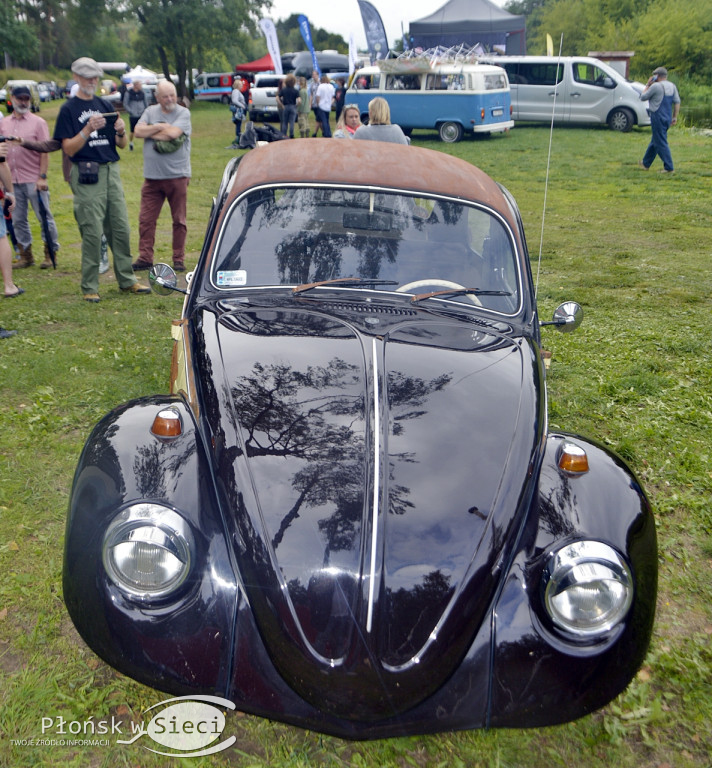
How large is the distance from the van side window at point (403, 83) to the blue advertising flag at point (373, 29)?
665 centimetres

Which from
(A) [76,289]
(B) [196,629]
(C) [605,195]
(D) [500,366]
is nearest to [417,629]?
(B) [196,629]

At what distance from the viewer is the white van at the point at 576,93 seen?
2053 centimetres

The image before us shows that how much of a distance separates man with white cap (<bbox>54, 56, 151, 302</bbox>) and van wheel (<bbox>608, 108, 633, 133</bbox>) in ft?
58.1

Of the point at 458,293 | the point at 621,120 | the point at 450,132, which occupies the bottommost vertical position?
the point at 458,293

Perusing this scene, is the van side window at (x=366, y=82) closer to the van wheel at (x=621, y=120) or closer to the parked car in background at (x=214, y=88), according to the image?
the van wheel at (x=621, y=120)

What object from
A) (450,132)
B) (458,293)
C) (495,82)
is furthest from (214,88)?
(458,293)

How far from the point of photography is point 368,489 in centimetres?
238

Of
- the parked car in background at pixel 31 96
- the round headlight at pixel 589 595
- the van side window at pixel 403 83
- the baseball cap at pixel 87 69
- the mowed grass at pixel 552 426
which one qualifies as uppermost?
the van side window at pixel 403 83

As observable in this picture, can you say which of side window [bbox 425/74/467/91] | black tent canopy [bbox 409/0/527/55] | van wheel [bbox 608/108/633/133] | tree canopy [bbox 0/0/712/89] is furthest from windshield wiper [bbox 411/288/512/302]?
tree canopy [bbox 0/0/712/89]

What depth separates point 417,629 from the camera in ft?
7.04

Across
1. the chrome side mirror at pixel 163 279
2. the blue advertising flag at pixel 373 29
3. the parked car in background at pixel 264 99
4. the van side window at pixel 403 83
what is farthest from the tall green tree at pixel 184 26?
the chrome side mirror at pixel 163 279

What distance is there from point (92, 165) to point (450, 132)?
14.5 meters

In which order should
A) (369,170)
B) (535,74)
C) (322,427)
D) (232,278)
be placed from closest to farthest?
(322,427)
(232,278)
(369,170)
(535,74)

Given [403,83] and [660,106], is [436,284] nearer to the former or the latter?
[660,106]
